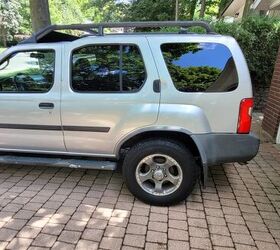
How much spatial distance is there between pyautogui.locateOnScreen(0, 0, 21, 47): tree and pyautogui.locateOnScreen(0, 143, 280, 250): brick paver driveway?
35.1 metres

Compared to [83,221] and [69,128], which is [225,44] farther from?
[83,221]

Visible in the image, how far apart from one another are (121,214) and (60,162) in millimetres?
1011

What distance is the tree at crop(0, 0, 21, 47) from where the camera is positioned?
3497cm

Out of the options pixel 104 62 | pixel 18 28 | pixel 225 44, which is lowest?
pixel 18 28

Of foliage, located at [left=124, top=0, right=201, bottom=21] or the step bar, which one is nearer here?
the step bar

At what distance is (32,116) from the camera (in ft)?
12.1

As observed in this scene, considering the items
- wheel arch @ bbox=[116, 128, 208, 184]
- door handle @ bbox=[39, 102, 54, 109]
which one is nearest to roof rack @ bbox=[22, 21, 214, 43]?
door handle @ bbox=[39, 102, 54, 109]

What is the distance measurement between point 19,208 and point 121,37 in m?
2.18

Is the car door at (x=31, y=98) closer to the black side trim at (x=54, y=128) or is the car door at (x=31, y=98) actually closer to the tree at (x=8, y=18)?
the black side trim at (x=54, y=128)

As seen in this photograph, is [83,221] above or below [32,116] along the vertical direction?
below

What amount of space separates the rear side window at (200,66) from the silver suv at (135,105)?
0.03ft

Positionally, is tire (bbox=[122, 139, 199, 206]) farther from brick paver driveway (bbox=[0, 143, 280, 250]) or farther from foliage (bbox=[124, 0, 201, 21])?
foliage (bbox=[124, 0, 201, 21])

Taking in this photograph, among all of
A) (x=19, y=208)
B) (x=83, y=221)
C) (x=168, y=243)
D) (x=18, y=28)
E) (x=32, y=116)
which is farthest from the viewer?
(x=18, y=28)

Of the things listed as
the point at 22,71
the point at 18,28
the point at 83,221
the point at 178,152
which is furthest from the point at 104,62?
the point at 18,28
